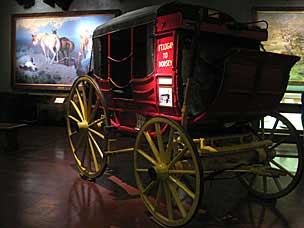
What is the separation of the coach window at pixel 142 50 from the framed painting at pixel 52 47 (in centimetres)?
439

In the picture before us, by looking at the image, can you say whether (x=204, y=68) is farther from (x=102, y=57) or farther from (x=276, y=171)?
(x=102, y=57)

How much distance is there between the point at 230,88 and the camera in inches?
98.8

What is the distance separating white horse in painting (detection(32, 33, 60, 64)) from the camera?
26.6 feet

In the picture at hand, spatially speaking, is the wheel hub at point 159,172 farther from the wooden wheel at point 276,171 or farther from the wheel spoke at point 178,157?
the wooden wheel at point 276,171

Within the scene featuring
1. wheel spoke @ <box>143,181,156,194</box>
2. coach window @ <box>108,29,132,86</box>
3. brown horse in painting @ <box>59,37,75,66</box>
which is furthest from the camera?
brown horse in painting @ <box>59,37,75,66</box>

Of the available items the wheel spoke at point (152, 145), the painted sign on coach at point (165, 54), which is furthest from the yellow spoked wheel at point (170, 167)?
the painted sign on coach at point (165, 54)

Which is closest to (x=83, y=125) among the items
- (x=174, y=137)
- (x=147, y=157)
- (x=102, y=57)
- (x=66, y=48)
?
(x=102, y=57)

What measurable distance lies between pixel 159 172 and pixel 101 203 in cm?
80

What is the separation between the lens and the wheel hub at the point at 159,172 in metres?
2.57

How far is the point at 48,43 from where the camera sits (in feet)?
26.9

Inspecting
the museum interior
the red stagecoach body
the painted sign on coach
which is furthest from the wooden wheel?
the painted sign on coach

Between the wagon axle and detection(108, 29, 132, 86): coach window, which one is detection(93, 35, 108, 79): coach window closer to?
detection(108, 29, 132, 86): coach window

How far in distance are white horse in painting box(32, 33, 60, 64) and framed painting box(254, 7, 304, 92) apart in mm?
4439

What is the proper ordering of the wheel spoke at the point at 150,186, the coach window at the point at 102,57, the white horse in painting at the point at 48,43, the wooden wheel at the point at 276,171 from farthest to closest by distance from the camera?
the white horse in painting at the point at 48,43
the coach window at the point at 102,57
the wooden wheel at the point at 276,171
the wheel spoke at the point at 150,186
